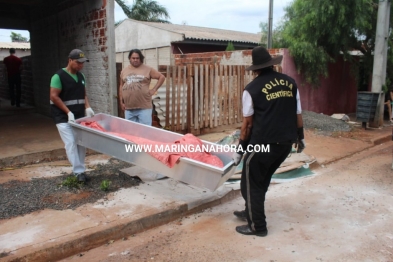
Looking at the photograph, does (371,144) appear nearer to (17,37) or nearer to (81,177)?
(81,177)

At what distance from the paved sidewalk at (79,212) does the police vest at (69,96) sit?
113 centimetres

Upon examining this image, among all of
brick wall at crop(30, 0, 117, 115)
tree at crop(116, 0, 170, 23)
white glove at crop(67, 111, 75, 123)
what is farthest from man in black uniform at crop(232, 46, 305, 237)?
tree at crop(116, 0, 170, 23)

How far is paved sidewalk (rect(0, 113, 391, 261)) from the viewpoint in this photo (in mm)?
3324

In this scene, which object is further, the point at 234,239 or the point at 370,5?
the point at 370,5

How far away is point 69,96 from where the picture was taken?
460cm

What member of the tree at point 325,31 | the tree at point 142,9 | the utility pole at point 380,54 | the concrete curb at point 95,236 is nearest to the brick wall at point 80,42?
the concrete curb at point 95,236

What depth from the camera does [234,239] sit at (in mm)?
3668

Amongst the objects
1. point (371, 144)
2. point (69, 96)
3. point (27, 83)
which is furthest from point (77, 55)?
point (27, 83)

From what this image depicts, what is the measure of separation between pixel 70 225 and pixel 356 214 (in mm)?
3339

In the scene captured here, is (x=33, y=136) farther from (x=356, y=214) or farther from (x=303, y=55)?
(x=303, y=55)

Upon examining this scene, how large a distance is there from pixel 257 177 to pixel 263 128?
1.69ft

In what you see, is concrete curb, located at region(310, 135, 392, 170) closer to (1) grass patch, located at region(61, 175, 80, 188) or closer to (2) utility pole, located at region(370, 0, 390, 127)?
(2) utility pole, located at region(370, 0, 390, 127)

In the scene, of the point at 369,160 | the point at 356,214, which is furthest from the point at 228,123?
the point at 356,214

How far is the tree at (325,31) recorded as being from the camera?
10.5 metres
